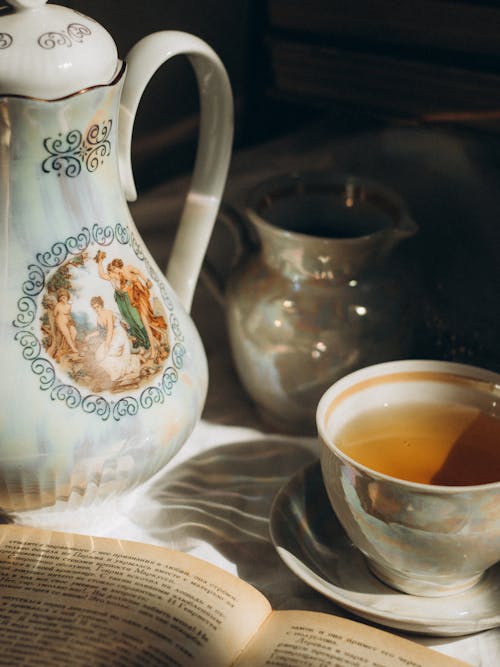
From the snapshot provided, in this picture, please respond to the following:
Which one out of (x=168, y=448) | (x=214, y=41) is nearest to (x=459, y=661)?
(x=168, y=448)

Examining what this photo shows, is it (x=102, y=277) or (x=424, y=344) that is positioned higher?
(x=102, y=277)

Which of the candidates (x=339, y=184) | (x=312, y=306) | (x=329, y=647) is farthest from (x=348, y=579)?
(x=339, y=184)

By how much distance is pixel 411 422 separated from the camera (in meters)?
0.54

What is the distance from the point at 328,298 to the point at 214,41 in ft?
1.07

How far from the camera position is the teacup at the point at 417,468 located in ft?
1.44

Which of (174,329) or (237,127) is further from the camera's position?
(237,127)

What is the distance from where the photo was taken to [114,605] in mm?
453

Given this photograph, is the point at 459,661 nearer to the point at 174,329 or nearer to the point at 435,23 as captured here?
the point at 174,329

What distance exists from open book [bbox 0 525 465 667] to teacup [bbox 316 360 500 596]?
2.0 inches

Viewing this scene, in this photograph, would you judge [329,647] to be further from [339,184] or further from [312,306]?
[339,184]

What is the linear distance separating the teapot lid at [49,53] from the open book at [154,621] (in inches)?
10.0

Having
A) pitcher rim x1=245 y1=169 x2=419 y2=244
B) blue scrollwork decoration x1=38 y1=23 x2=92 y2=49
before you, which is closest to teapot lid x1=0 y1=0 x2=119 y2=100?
blue scrollwork decoration x1=38 y1=23 x2=92 y2=49

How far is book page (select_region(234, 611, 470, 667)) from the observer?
0.42 m

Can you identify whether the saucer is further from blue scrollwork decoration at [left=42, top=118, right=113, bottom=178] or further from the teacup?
blue scrollwork decoration at [left=42, top=118, right=113, bottom=178]
